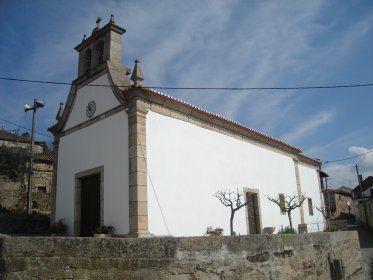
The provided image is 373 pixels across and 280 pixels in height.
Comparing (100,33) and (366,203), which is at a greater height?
(100,33)

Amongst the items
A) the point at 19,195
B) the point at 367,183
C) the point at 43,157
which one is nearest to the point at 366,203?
the point at 367,183

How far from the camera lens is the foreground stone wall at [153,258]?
3592 millimetres

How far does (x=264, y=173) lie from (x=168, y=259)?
10761 mm

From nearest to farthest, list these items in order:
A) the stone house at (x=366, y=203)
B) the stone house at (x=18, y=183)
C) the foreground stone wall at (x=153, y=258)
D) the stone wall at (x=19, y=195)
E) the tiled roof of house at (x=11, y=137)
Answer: the foreground stone wall at (x=153, y=258)
the stone house at (x=18, y=183)
the stone wall at (x=19, y=195)
the tiled roof of house at (x=11, y=137)
the stone house at (x=366, y=203)

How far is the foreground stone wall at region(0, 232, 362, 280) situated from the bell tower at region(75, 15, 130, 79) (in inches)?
307

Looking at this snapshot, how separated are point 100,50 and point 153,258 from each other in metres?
9.30

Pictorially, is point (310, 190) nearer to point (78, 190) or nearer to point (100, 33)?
point (78, 190)

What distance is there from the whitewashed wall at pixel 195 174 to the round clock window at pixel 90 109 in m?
2.22

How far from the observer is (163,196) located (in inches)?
376

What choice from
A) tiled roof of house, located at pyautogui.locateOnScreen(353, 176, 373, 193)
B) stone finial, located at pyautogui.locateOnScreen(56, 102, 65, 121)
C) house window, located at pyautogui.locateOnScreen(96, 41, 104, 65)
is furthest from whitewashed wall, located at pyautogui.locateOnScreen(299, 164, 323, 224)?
tiled roof of house, located at pyautogui.locateOnScreen(353, 176, 373, 193)

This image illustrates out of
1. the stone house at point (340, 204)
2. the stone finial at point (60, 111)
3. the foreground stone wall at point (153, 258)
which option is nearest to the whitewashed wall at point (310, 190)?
the stone finial at point (60, 111)

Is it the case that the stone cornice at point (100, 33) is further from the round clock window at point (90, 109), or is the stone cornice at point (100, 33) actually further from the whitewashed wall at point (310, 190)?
the whitewashed wall at point (310, 190)

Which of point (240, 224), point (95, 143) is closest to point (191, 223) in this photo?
point (240, 224)

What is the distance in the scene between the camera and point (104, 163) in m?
10.1
